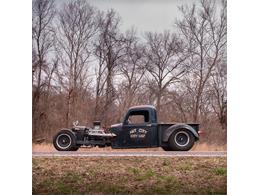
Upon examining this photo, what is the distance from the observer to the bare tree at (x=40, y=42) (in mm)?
14328

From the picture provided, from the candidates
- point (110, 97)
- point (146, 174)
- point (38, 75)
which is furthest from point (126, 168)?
point (38, 75)

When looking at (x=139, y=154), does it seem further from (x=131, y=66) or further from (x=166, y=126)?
(x=131, y=66)

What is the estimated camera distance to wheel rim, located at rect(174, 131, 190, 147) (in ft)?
47.6

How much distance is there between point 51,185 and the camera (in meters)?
14.6

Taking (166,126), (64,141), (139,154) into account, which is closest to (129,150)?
(139,154)

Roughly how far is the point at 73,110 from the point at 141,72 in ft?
4.69

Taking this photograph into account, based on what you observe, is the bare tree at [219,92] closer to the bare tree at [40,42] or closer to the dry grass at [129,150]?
the dry grass at [129,150]

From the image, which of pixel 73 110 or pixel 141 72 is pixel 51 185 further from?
pixel 141 72

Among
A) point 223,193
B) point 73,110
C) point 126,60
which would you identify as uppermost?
point 126,60

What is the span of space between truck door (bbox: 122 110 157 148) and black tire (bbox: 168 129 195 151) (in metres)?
0.32

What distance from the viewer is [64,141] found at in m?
14.5

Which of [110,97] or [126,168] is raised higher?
[110,97]

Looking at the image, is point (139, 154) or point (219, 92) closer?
point (219, 92)

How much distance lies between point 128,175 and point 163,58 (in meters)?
2.24
